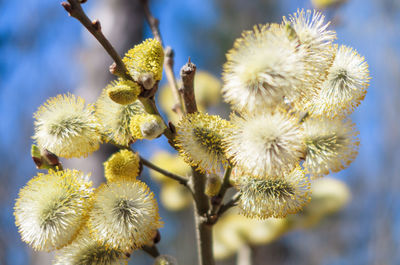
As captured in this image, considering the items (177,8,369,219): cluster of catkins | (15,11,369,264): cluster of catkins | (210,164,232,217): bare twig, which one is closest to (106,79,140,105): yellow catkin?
(15,11,369,264): cluster of catkins

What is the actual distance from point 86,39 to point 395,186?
3.25 meters

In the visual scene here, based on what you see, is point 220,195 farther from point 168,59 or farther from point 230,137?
point 168,59

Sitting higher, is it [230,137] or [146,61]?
[146,61]

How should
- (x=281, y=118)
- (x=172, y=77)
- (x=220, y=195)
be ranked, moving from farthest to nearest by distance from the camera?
(x=172, y=77)
(x=220, y=195)
(x=281, y=118)

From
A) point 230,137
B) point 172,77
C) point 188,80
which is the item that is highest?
point 172,77

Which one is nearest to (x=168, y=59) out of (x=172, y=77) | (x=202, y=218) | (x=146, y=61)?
(x=172, y=77)

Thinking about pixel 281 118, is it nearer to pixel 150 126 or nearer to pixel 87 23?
pixel 150 126

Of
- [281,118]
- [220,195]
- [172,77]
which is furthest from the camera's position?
[172,77]

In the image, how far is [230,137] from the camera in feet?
2.21

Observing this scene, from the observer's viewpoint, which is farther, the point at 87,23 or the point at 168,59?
the point at 168,59

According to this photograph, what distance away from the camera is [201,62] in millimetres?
6473

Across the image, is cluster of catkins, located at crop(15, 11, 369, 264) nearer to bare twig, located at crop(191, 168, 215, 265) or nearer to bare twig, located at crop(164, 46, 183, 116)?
bare twig, located at crop(191, 168, 215, 265)

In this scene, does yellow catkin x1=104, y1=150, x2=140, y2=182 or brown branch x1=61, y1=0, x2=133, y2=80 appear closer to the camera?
brown branch x1=61, y1=0, x2=133, y2=80

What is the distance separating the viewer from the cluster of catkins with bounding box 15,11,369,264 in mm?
626
